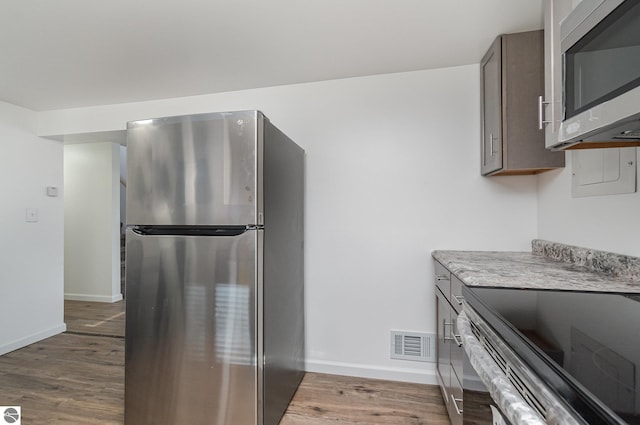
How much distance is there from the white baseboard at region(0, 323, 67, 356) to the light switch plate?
4344 millimetres

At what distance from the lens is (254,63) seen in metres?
2.06

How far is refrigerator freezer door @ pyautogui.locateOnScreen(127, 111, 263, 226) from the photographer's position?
1.46 meters

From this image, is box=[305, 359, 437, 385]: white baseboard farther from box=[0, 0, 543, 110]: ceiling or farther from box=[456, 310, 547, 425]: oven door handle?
box=[0, 0, 543, 110]: ceiling

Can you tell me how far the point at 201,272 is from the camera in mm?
1489

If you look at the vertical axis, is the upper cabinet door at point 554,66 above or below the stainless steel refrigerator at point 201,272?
above

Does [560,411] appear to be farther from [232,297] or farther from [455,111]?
[455,111]

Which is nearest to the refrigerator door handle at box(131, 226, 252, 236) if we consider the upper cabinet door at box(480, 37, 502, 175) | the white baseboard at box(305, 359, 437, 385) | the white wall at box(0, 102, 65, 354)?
the white baseboard at box(305, 359, 437, 385)

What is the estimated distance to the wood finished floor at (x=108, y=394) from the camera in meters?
1.74

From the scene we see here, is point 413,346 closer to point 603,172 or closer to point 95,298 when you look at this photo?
point 603,172

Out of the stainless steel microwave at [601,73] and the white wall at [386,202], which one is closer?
the stainless steel microwave at [601,73]

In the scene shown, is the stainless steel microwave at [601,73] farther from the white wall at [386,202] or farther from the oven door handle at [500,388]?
the white wall at [386,202]

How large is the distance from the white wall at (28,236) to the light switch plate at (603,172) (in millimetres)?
4179

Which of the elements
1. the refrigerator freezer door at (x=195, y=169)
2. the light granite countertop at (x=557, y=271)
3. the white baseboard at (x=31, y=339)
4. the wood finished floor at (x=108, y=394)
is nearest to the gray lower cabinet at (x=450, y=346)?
the light granite countertop at (x=557, y=271)

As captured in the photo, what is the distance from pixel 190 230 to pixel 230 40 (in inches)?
45.5
